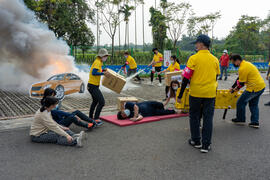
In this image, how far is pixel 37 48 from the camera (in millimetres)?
13805

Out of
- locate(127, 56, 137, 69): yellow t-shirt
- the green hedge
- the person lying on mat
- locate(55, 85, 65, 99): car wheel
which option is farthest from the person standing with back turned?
the green hedge

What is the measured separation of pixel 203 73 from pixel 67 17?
24725 mm

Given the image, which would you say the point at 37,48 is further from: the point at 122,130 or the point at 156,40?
the point at 156,40

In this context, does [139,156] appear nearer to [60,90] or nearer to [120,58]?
[60,90]

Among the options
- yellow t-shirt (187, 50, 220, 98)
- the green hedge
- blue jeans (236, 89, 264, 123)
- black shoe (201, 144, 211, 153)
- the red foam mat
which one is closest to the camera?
yellow t-shirt (187, 50, 220, 98)

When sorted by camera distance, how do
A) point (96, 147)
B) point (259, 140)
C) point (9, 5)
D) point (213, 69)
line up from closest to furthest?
point (213, 69)
point (96, 147)
point (259, 140)
point (9, 5)

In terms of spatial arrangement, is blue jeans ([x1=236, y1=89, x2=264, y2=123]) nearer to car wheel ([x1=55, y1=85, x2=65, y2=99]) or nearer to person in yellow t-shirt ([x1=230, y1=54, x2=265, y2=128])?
person in yellow t-shirt ([x1=230, y1=54, x2=265, y2=128])

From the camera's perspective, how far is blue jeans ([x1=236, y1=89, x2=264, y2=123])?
5.70 meters

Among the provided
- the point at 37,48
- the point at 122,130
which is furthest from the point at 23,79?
the point at 122,130

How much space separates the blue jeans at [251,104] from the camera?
5.70m

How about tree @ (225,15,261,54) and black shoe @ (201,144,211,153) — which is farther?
tree @ (225,15,261,54)

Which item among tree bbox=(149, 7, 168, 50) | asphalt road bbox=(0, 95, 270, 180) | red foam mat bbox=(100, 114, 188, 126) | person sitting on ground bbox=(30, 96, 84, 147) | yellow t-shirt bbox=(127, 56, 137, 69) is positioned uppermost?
tree bbox=(149, 7, 168, 50)

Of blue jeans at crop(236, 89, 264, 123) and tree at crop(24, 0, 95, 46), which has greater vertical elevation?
tree at crop(24, 0, 95, 46)

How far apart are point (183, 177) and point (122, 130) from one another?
239 centimetres
